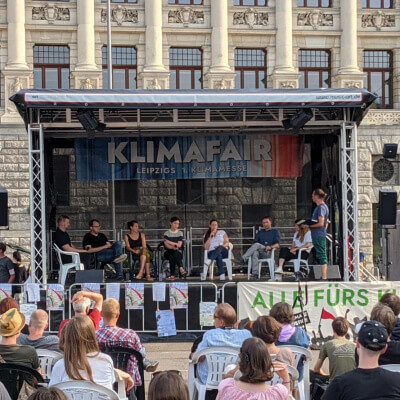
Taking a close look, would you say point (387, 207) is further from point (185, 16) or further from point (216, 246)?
point (185, 16)

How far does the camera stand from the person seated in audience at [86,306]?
8.97 metres

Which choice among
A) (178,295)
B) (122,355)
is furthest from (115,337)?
(178,295)

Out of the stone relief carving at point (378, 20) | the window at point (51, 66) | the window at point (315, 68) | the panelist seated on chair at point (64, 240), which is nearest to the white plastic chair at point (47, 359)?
the panelist seated on chair at point (64, 240)

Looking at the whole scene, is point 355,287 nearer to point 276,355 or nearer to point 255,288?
point 255,288

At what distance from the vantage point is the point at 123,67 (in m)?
35.9

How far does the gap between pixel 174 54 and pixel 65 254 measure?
1987 cm

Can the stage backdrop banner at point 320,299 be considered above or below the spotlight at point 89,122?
below

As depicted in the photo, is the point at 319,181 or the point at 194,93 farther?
the point at 319,181

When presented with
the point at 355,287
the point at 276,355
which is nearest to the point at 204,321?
the point at 355,287

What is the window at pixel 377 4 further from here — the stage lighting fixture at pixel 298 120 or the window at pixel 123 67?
the stage lighting fixture at pixel 298 120

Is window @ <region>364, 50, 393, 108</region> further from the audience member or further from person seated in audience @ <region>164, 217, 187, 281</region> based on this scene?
the audience member

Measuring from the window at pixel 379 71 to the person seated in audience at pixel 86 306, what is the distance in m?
29.7

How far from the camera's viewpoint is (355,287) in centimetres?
1388

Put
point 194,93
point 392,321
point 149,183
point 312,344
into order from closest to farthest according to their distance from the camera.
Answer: point 392,321 < point 312,344 < point 194,93 < point 149,183
